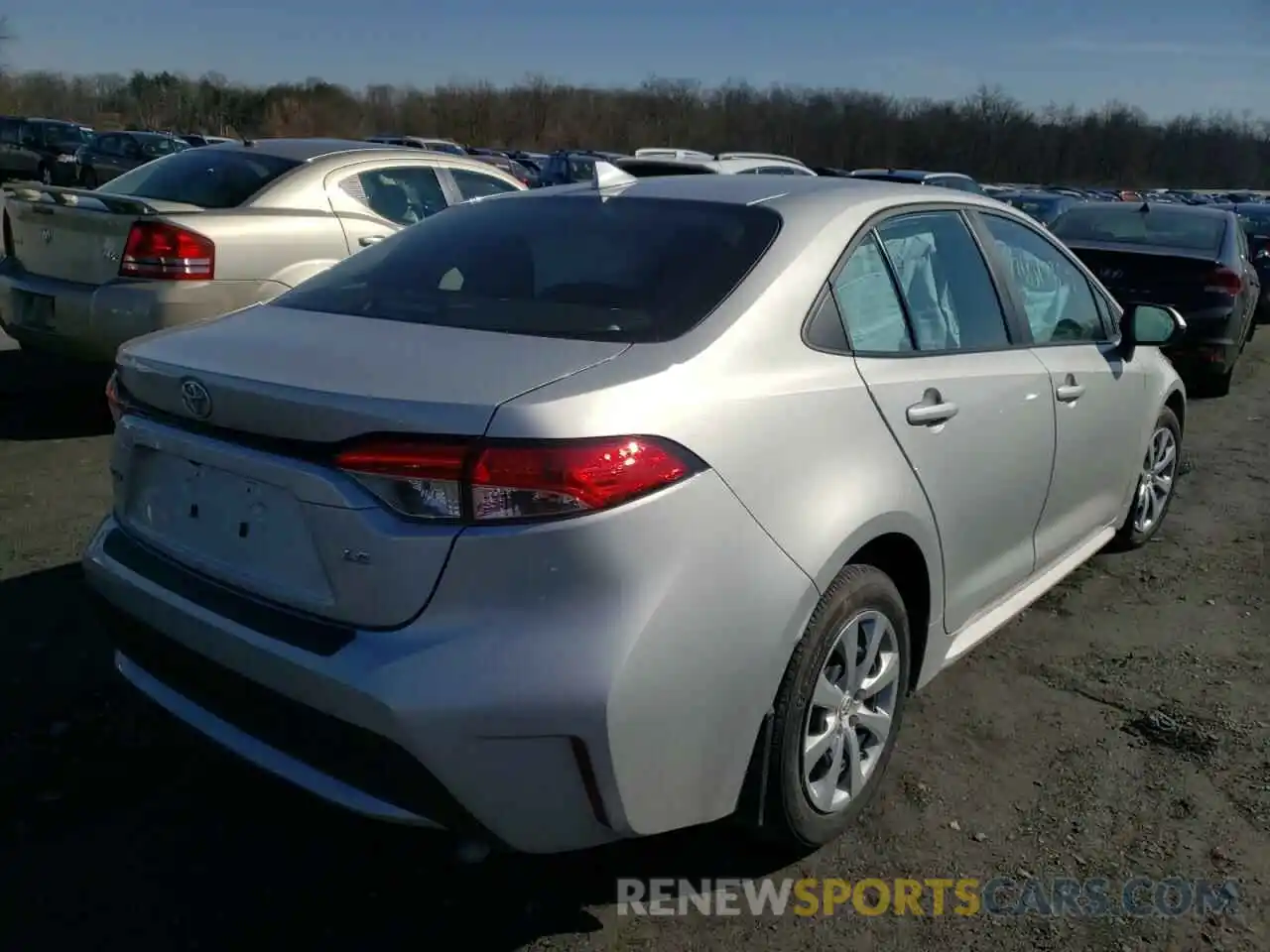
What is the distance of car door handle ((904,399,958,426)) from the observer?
2865 millimetres

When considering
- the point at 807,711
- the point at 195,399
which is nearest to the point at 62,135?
the point at 195,399

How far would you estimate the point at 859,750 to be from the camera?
112 inches

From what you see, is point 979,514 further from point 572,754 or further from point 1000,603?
point 572,754

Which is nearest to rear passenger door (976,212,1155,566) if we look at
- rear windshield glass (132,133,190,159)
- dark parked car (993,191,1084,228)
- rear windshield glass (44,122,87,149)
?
dark parked car (993,191,1084,228)

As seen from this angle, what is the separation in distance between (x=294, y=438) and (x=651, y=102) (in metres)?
81.3

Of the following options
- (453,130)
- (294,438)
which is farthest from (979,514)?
(453,130)

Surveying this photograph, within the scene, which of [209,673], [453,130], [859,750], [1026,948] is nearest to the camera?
[209,673]

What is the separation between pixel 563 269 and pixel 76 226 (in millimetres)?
4135

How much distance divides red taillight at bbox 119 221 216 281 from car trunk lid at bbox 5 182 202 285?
48 millimetres

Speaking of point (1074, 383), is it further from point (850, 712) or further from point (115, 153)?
point (115, 153)

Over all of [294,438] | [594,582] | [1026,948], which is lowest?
[1026,948]

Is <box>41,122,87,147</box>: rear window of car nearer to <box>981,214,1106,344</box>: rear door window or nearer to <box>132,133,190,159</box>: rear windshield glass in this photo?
<box>132,133,190,159</box>: rear windshield glass

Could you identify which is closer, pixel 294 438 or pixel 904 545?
pixel 294 438

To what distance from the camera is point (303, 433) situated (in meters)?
2.15
